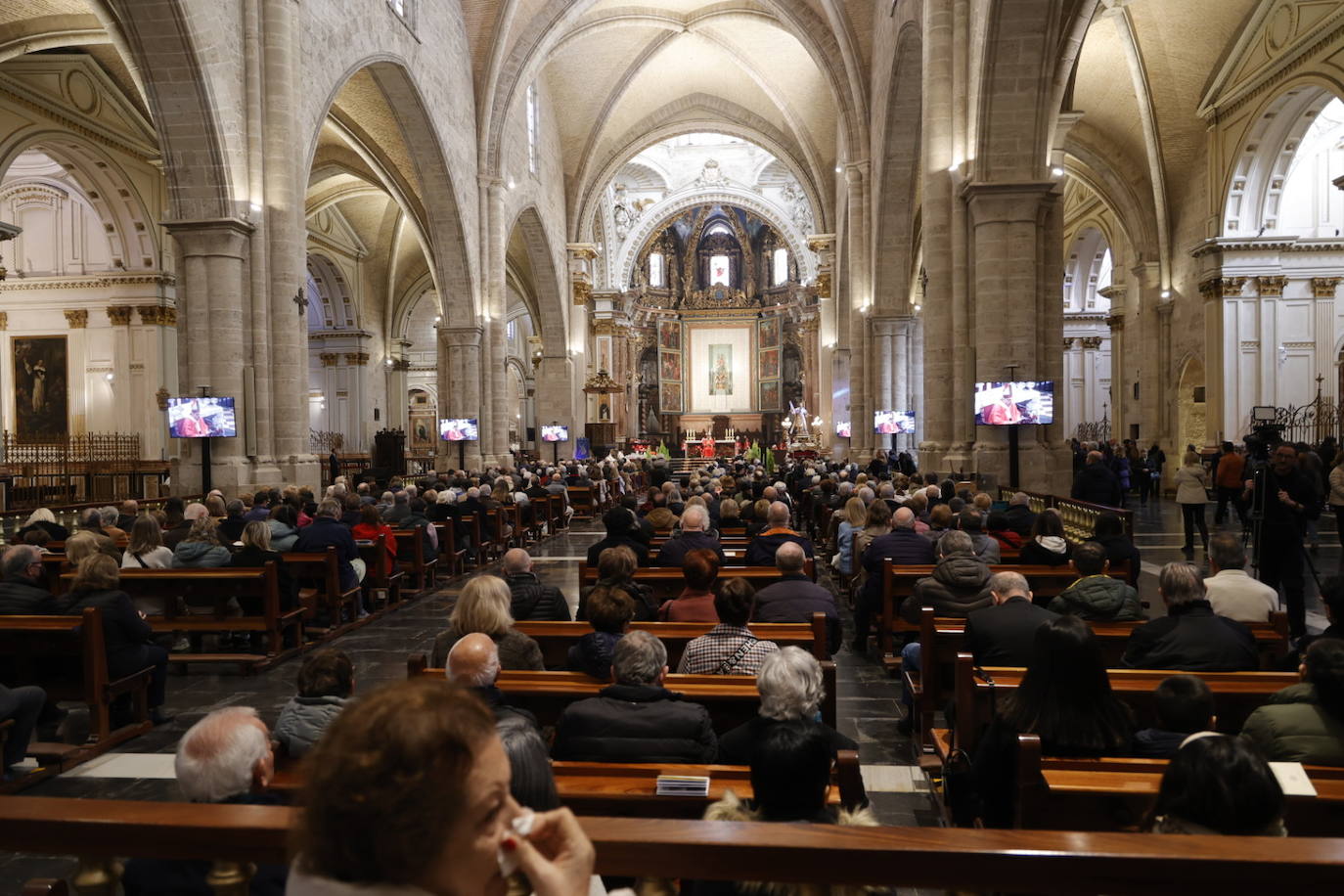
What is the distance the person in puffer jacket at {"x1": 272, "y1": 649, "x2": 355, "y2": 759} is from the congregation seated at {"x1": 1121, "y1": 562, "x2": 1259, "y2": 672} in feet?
10.9

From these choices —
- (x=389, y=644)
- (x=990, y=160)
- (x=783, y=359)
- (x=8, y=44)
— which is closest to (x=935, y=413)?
(x=990, y=160)

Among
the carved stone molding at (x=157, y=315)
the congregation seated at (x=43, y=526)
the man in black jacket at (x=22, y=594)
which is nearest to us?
the man in black jacket at (x=22, y=594)

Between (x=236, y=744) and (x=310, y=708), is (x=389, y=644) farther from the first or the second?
(x=236, y=744)

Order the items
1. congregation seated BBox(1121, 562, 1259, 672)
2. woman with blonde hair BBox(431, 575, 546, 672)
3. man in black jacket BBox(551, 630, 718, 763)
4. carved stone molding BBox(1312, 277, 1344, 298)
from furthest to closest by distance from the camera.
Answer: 1. carved stone molding BBox(1312, 277, 1344, 298)
2. woman with blonde hair BBox(431, 575, 546, 672)
3. congregation seated BBox(1121, 562, 1259, 672)
4. man in black jacket BBox(551, 630, 718, 763)

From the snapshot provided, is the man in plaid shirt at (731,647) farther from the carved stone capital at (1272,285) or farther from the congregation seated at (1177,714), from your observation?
the carved stone capital at (1272,285)

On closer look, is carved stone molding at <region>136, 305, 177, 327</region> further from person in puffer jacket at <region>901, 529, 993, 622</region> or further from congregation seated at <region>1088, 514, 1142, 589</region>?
congregation seated at <region>1088, 514, 1142, 589</region>

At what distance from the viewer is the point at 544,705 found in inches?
148

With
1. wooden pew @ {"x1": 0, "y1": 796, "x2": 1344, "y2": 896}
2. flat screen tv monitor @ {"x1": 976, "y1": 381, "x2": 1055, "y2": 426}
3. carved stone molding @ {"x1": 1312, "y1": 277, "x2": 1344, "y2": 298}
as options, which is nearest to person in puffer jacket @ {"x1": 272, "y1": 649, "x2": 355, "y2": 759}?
wooden pew @ {"x1": 0, "y1": 796, "x2": 1344, "y2": 896}

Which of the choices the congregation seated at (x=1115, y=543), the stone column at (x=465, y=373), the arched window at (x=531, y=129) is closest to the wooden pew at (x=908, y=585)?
the congregation seated at (x=1115, y=543)

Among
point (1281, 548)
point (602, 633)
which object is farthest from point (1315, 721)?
point (1281, 548)

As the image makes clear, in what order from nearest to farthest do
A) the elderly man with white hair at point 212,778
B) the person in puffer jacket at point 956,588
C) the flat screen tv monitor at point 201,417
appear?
the elderly man with white hair at point 212,778 → the person in puffer jacket at point 956,588 → the flat screen tv monitor at point 201,417

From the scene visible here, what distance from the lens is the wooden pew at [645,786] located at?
2441mm

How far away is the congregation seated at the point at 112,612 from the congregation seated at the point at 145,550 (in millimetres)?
1922

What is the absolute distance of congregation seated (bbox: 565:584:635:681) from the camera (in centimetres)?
385
